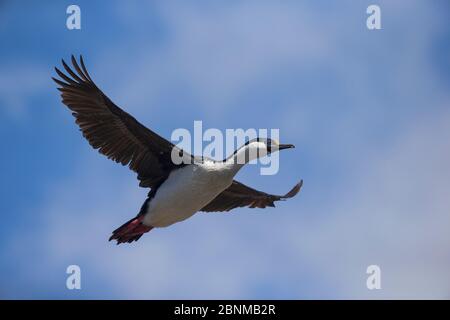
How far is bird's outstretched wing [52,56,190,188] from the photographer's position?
42.0ft

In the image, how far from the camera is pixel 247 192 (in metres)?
14.4

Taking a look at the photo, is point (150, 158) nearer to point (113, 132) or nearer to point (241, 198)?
point (113, 132)

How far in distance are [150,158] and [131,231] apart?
1204 mm

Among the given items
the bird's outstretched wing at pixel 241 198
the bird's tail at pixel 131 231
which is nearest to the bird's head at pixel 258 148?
the bird's outstretched wing at pixel 241 198

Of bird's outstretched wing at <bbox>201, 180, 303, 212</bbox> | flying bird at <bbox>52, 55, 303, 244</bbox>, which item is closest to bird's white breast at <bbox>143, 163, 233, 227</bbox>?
flying bird at <bbox>52, 55, 303, 244</bbox>

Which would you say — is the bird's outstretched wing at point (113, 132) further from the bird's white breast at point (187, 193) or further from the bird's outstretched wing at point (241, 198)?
the bird's outstretched wing at point (241, 198)

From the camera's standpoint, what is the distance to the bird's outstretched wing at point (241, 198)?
1438 cm

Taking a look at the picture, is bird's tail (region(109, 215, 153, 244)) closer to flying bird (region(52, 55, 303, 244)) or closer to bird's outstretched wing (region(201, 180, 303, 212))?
flying bird (region(52, 55, 303, 244))

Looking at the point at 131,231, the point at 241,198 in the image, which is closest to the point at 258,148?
the point at 241,198

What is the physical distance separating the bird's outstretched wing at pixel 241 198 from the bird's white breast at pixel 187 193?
1627 mm
